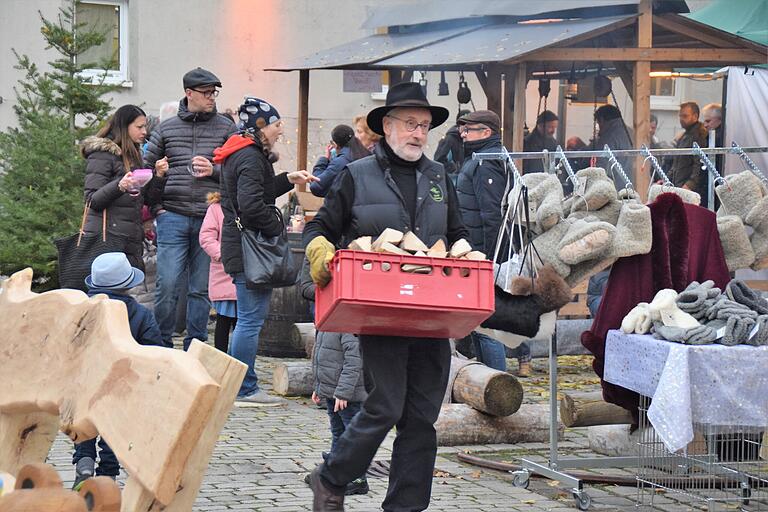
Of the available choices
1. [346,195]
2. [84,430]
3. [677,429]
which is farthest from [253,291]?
[84,430]

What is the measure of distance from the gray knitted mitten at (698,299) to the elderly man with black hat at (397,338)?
1.14 metres

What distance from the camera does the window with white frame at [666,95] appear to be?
22.5 meters

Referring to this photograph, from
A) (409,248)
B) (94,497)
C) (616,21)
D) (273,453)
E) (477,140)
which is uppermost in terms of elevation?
(616,21)

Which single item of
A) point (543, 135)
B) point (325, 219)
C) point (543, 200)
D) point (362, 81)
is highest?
point (362, 81)

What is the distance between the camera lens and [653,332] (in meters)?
6.27

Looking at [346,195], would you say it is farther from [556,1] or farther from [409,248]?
[556,1]

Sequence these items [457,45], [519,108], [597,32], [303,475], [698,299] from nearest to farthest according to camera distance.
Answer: [698,299]
[303,475]
[597,32]
[519,108]
[457,45]

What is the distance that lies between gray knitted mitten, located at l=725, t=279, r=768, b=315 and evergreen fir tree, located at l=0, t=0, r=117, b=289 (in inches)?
281

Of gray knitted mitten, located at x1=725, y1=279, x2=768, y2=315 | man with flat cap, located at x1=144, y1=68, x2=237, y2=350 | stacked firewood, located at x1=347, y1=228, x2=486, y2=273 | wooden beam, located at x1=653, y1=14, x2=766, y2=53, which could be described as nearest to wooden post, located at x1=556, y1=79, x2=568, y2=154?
wooden beam, located at x1=653, y1=14, x2=766, y2=53

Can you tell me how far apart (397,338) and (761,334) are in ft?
5.66

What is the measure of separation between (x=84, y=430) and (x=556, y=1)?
11260 mm

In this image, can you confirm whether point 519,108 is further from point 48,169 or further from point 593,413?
point 593,413

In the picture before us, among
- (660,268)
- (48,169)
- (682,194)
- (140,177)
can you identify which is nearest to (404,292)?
(660,268)

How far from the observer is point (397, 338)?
555 centimetres
